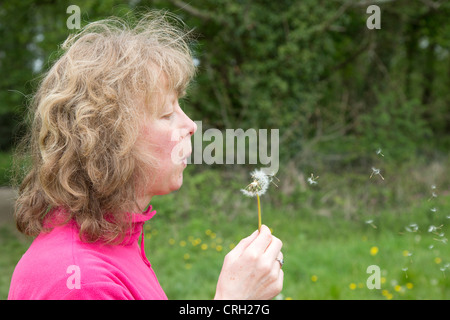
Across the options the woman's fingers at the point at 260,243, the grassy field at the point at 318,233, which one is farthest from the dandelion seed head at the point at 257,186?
the grassy field at the point at 318,233

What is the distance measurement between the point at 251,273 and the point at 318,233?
4.34 metres

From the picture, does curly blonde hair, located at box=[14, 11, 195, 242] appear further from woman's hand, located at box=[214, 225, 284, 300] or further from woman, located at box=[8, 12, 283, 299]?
woman's hand, located at box=[214, 225, 284, 300]

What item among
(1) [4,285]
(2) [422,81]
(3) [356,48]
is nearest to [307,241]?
(1) [4,285]

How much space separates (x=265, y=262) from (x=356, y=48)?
36.1 feet

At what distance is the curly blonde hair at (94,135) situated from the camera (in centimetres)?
124

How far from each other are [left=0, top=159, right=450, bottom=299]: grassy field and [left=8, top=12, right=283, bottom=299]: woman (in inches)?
87.6

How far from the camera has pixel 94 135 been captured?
4.07ft

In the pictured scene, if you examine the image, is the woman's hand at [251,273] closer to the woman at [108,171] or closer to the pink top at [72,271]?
the woman at [108,171]

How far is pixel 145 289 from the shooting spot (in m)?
1.28

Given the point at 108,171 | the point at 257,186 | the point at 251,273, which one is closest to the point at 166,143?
the point at 108,171

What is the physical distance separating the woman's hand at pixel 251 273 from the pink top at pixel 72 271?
237mm
